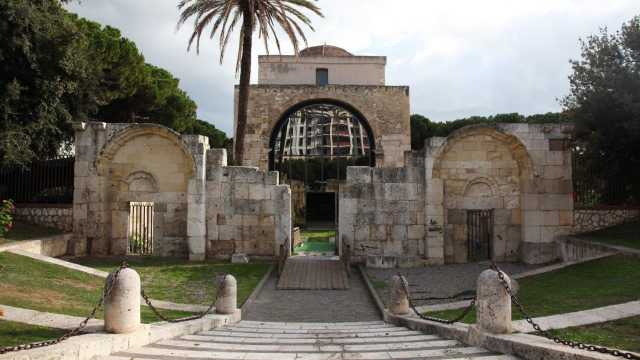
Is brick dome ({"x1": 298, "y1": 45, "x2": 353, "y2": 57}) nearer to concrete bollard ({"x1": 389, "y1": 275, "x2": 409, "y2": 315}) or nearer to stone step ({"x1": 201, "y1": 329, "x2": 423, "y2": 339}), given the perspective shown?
concrete bollard ({"x1": 389, "y1": 275, "x2": 409, "y2": 315})

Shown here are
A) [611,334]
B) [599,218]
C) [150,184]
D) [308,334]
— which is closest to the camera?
[611,334]

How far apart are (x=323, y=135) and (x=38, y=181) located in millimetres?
20162

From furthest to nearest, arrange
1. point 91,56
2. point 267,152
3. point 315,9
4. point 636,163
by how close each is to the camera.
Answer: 1. point 267,152
2. point 91,56
3. point 315,9
4. point 636,163

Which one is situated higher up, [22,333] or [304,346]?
[22,333]

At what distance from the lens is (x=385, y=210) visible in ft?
56.4

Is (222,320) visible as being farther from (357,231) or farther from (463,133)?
(463,133)

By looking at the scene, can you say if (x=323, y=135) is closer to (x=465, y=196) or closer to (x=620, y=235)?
(x=465, y=196)

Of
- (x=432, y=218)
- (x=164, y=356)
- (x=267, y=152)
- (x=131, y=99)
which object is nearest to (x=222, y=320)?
(x=164, y=356)

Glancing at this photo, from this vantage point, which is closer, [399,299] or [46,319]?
[46,319]

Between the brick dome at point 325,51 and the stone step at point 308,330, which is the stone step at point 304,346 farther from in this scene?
the brick dome at point 325,51

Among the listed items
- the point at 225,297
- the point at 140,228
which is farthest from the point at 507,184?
the point at 140,228

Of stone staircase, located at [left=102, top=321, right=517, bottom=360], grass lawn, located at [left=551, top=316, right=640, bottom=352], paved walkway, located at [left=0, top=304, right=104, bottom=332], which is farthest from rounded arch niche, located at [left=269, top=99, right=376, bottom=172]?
grass lawn, located at [left=551, top=316, right=640, bottom=352]

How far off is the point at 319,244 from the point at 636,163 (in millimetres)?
15081

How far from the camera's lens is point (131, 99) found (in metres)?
27.4
